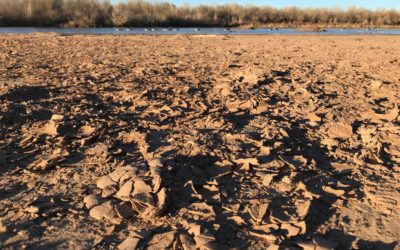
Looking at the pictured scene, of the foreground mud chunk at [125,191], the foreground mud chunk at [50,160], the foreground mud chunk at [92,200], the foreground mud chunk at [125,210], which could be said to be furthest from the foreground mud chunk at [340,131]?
the foreground mud chunk at [50,160]

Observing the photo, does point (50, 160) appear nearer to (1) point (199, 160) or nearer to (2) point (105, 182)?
(2) point (105, 182)

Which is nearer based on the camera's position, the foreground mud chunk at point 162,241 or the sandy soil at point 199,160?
the foreground mud chunk at point 162,241

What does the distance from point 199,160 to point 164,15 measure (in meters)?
31.5

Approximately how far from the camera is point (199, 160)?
146 inches

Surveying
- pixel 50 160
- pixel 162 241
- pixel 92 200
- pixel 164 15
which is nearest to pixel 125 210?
pixel 92 200

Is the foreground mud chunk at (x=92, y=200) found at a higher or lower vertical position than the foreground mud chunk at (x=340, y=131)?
lower

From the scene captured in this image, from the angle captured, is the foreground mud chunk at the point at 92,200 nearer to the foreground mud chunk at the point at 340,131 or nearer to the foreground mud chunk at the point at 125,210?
the foreground mud chunk at the point at 125,210

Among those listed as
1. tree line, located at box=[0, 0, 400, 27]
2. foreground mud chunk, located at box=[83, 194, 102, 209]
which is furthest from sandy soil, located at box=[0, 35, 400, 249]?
tree line, located at box=[0, 0, 400, 27]

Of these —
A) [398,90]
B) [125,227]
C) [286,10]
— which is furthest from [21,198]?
[286,10]

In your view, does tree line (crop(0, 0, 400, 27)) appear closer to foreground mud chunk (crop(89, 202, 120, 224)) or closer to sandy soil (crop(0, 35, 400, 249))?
sandy soil (crop(0, 35, 400, 249))

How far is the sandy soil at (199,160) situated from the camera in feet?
9.30

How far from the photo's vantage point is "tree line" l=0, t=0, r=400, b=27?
29.5 meters

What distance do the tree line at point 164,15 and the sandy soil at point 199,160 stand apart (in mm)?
24518

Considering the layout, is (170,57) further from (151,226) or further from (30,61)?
(151,226)
